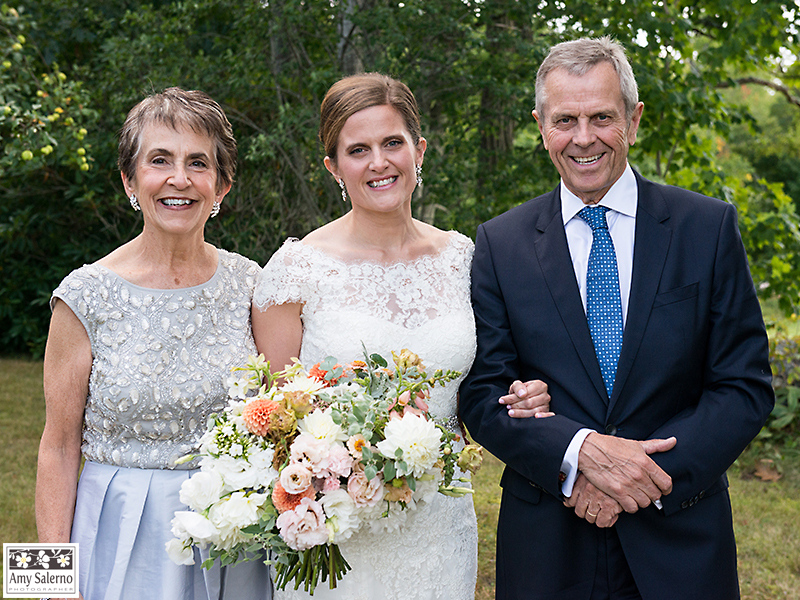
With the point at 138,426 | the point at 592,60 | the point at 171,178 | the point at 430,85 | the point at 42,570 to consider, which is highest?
the point at 430,85

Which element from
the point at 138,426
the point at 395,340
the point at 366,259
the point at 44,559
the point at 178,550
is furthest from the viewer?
the point at 366,259

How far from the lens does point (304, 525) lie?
2.06 metres

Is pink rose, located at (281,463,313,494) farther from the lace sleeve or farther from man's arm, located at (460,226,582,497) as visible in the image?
the lace sleeve

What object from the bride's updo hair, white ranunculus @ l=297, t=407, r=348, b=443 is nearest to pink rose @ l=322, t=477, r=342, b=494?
white ranunculus @ l=297, t=407, r=348, b=443

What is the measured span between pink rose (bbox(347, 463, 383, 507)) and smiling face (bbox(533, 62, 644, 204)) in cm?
132

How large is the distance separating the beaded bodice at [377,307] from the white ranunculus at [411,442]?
2.58 feet

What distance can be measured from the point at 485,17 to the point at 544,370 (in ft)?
15.3

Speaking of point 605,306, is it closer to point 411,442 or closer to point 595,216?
point 595,216

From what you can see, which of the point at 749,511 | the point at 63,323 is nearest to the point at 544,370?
the point at 63,323

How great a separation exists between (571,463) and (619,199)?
3.22 feet

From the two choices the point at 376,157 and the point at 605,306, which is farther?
the point at 376,157

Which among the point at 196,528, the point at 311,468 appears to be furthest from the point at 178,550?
the point at 311,468

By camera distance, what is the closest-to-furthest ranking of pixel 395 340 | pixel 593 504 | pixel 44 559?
pixel 593 504
pixel 44 559
pixel 395 340

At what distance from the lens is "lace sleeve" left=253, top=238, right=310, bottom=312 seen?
2.89 m
